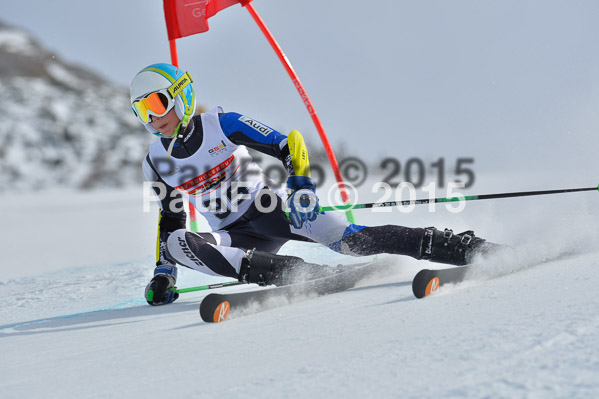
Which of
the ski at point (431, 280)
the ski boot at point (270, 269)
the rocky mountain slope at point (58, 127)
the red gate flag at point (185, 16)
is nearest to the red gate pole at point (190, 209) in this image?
the red gate flag at point (185, 16)

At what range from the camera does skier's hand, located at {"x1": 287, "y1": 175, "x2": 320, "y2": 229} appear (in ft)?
8.70

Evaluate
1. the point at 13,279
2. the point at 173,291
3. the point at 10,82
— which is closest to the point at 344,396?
the point at 173,291

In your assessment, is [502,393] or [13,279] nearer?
[502,393]

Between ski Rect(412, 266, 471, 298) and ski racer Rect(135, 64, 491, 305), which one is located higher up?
ski racer Rect(135, 64, 491, 305)

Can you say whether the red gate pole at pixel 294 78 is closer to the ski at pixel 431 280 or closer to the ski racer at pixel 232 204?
the ski racer at pixel 232 204

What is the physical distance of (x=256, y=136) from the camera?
3006mm

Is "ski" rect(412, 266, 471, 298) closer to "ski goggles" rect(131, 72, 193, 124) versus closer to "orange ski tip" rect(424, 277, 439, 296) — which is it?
"orange ski tip" rect(424, 277, 439, 296)

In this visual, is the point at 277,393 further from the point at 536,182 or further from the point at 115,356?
the point at 536,182

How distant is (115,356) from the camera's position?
1759mm

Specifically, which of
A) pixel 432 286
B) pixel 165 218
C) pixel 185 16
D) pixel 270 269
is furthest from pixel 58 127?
pixel 432 286

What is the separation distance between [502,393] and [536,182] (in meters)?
5.77

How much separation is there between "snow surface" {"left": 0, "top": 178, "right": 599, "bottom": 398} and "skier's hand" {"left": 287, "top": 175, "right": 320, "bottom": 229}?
0.45m

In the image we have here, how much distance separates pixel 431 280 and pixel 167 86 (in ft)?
6.04

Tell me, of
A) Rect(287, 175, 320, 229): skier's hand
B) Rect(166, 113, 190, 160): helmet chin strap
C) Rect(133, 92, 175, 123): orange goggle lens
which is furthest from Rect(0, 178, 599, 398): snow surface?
Rect(133, 92, 175, 123): orange goggle lens
